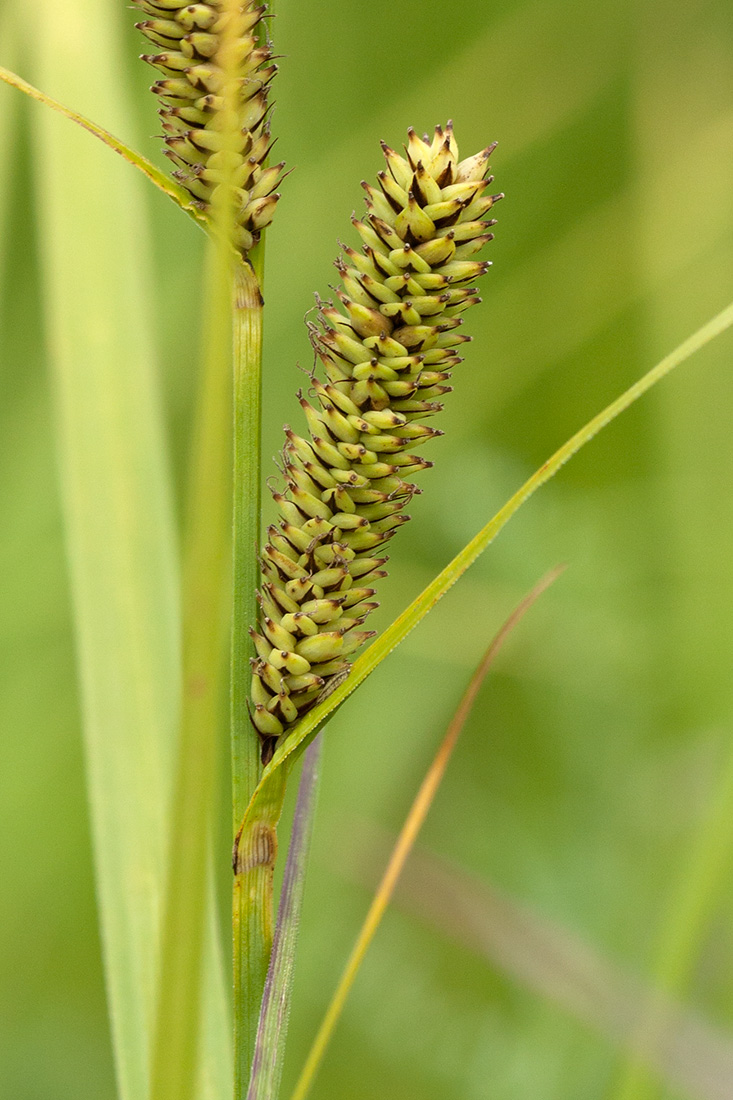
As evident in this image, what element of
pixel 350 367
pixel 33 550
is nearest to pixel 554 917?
pixel 33 550

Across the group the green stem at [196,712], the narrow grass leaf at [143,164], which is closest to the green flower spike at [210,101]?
the narrow grass leaf at [143,164]

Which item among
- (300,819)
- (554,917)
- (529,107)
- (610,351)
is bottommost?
(554,917)

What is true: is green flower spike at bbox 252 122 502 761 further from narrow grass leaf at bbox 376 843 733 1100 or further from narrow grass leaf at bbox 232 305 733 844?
narrow grass leaf at bbox 376 843 733 1100

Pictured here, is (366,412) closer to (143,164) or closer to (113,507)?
(143,164)

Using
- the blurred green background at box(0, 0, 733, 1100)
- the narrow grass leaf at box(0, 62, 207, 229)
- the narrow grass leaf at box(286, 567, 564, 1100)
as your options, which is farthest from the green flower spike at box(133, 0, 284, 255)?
the blurred green background at box(0, 0, 733, 1100)

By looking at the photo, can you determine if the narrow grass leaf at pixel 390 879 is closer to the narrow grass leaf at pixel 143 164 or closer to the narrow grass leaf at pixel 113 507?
the narrow grass leaf at pixel 113 507

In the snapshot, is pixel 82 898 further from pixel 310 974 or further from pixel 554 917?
pixel 554 917

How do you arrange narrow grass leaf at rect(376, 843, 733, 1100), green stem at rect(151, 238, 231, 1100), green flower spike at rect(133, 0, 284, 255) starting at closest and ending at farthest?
green stem at rect(151, 238, 231, 1100)
green flower spike at rect(133, 0, 284, 255)
narrow grass leaf at rect(376, 843, 733, 1100)
